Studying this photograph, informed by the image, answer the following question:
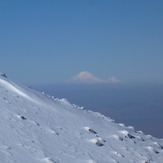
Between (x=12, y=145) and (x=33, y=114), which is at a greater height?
(x=33, y=114)

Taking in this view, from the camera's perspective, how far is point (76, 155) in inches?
703

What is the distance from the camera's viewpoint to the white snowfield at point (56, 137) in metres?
16.5

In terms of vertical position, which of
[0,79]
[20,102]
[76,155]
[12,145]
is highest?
[0,79]

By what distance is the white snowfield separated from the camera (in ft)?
54.2

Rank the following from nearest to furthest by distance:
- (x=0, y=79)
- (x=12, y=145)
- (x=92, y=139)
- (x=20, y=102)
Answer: (x=12, y=145) < (x=92, y=139) < (x=20, y=102) < (x=0, y=79)

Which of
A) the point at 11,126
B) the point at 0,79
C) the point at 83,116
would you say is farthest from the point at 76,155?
the point at 0,79

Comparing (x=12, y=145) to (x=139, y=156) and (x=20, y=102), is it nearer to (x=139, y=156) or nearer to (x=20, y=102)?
(x=20, y=102)

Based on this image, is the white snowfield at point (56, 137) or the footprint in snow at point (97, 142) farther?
the footprint in snow at point (97, 142)

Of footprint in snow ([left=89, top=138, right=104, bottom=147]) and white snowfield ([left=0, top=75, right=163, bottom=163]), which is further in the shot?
footprint in snow ([left=89, top=138, right=104, bottom=147])

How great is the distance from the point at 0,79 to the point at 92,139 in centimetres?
955

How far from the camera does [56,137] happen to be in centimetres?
1947

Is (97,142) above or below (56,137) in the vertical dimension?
above

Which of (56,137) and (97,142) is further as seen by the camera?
(97,142)

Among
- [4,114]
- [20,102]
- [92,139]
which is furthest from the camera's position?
[20,102]
